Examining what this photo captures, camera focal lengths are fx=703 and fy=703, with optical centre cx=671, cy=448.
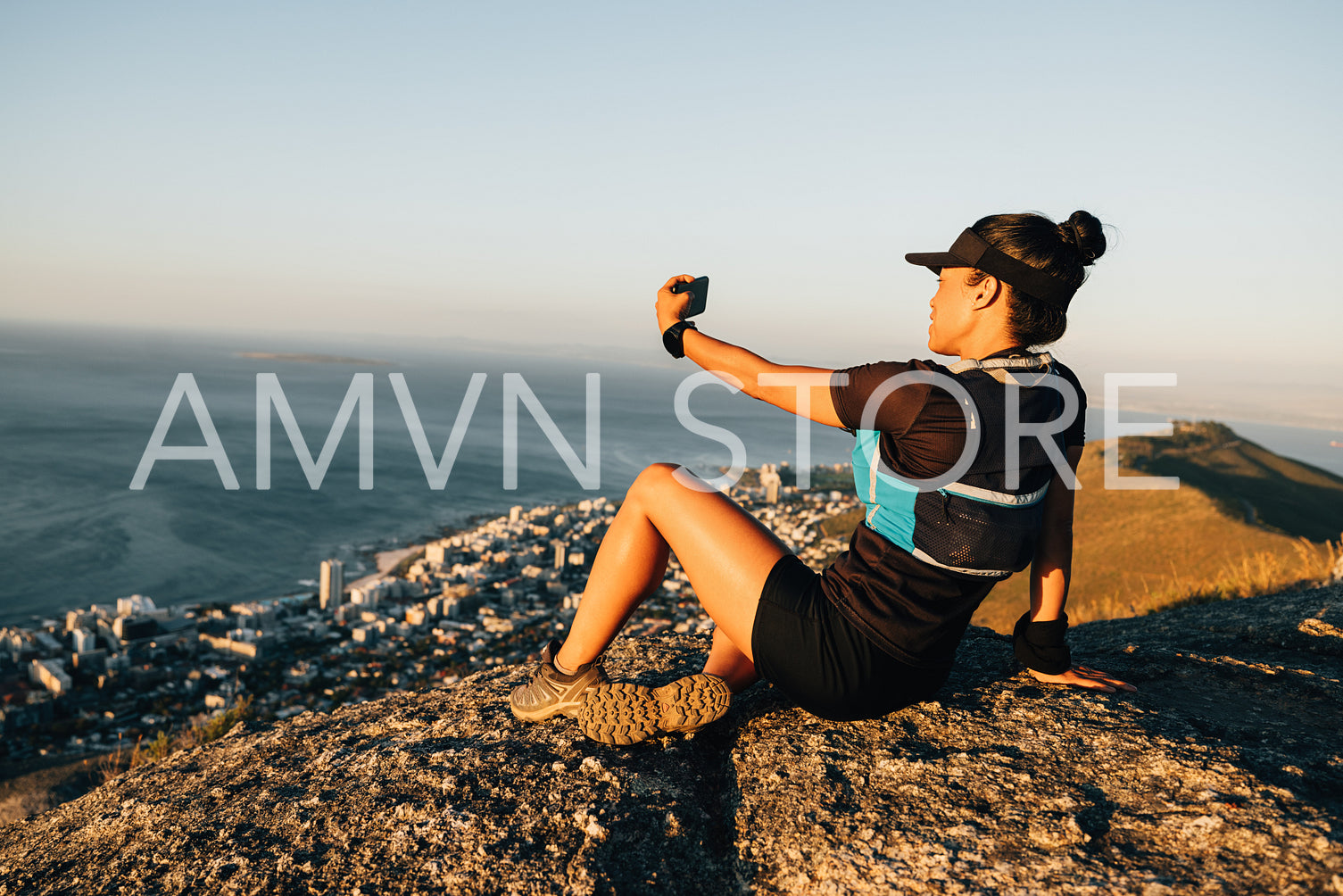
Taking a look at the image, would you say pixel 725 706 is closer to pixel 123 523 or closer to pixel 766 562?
pixel 766 562

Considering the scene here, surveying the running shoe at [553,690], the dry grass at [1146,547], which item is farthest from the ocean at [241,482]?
the dry grass at [1146,547]

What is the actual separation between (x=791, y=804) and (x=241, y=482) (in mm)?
34219

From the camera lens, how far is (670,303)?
2170mm

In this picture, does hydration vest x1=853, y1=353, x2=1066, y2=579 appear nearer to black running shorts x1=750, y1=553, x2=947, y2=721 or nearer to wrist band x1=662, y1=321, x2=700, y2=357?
black running shorts x1=750, y1=553, x2=947, y2=721

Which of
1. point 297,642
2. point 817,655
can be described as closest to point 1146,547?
point 817,655

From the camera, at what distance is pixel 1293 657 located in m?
2.83

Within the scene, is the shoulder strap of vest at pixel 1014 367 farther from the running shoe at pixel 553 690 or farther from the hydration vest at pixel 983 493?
the running shoe at pixel 553 690

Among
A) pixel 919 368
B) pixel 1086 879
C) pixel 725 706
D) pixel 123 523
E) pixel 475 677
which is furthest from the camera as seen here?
pixel 123 523

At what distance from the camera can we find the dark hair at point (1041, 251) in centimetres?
178

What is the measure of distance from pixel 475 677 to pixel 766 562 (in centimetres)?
207

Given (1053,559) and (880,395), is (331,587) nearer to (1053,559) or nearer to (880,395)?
(1053,559)

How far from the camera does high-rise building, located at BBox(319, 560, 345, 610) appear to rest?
15094mm

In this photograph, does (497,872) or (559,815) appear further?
(559,815)

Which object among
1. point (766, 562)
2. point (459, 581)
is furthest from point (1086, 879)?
point (459, 581)
